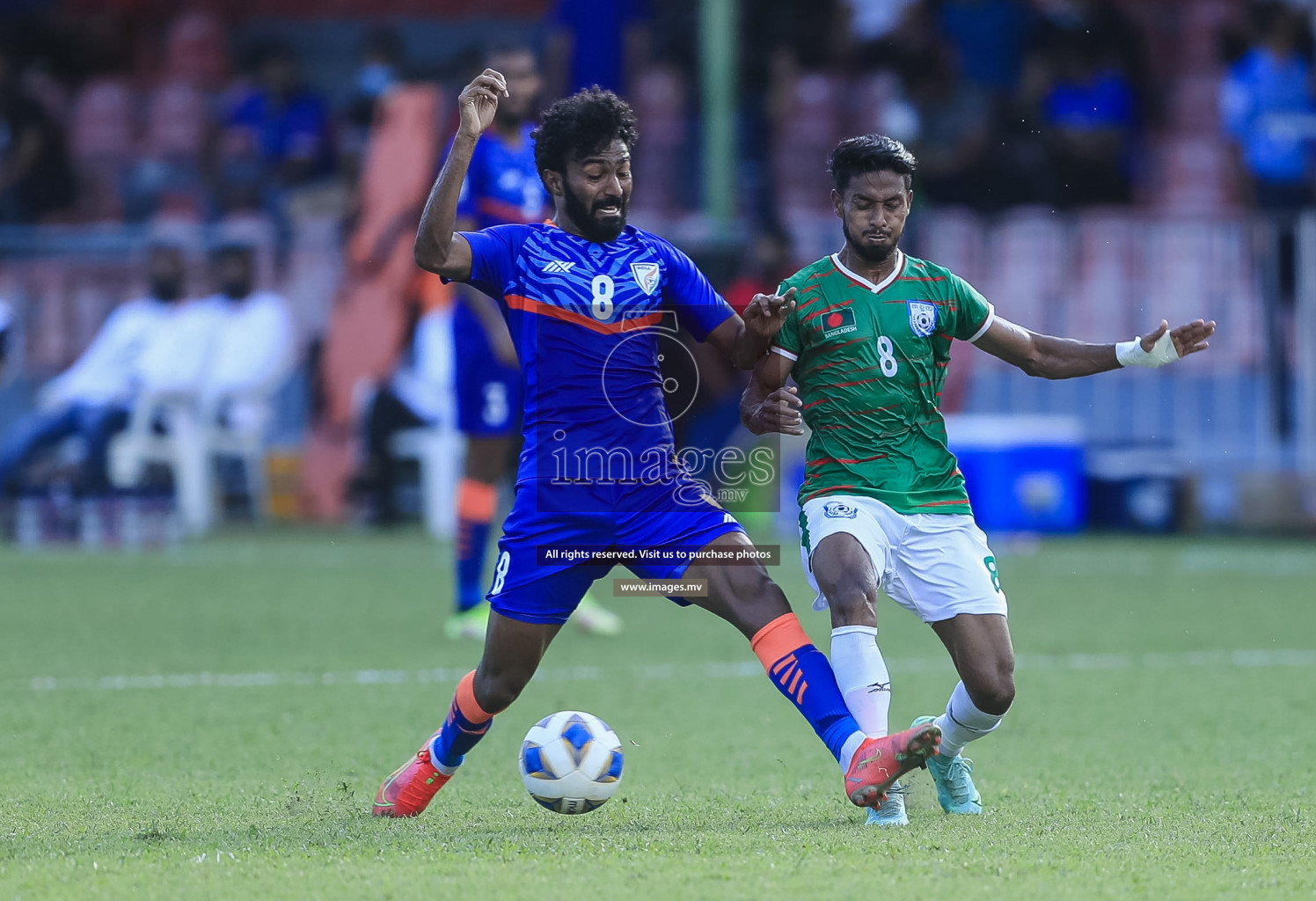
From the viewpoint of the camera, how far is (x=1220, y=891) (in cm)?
354

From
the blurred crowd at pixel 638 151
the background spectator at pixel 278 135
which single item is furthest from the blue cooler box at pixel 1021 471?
the background spectator at pixel 278 135

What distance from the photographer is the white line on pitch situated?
6.92 meters

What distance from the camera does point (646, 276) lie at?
4520 millimetres

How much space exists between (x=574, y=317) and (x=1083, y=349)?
4.68ft

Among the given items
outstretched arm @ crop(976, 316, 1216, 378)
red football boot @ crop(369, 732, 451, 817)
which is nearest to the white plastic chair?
red football boot @ crop(369, 732, 451, 817)

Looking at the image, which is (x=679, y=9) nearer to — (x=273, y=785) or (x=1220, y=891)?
(x=273, y=785)

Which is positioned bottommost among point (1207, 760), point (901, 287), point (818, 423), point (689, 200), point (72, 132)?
point (1207, 760)

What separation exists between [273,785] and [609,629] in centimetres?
368

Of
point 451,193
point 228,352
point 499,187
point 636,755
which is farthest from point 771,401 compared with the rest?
point 228,352

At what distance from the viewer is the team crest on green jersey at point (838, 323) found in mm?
4684

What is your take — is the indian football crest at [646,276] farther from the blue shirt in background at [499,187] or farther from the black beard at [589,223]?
the blue shirt in background at [499,187]

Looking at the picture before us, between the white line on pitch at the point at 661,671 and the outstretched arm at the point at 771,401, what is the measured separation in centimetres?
261

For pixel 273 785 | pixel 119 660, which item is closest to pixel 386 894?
pixel 273 785

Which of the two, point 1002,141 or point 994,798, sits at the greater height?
point 1002,141
